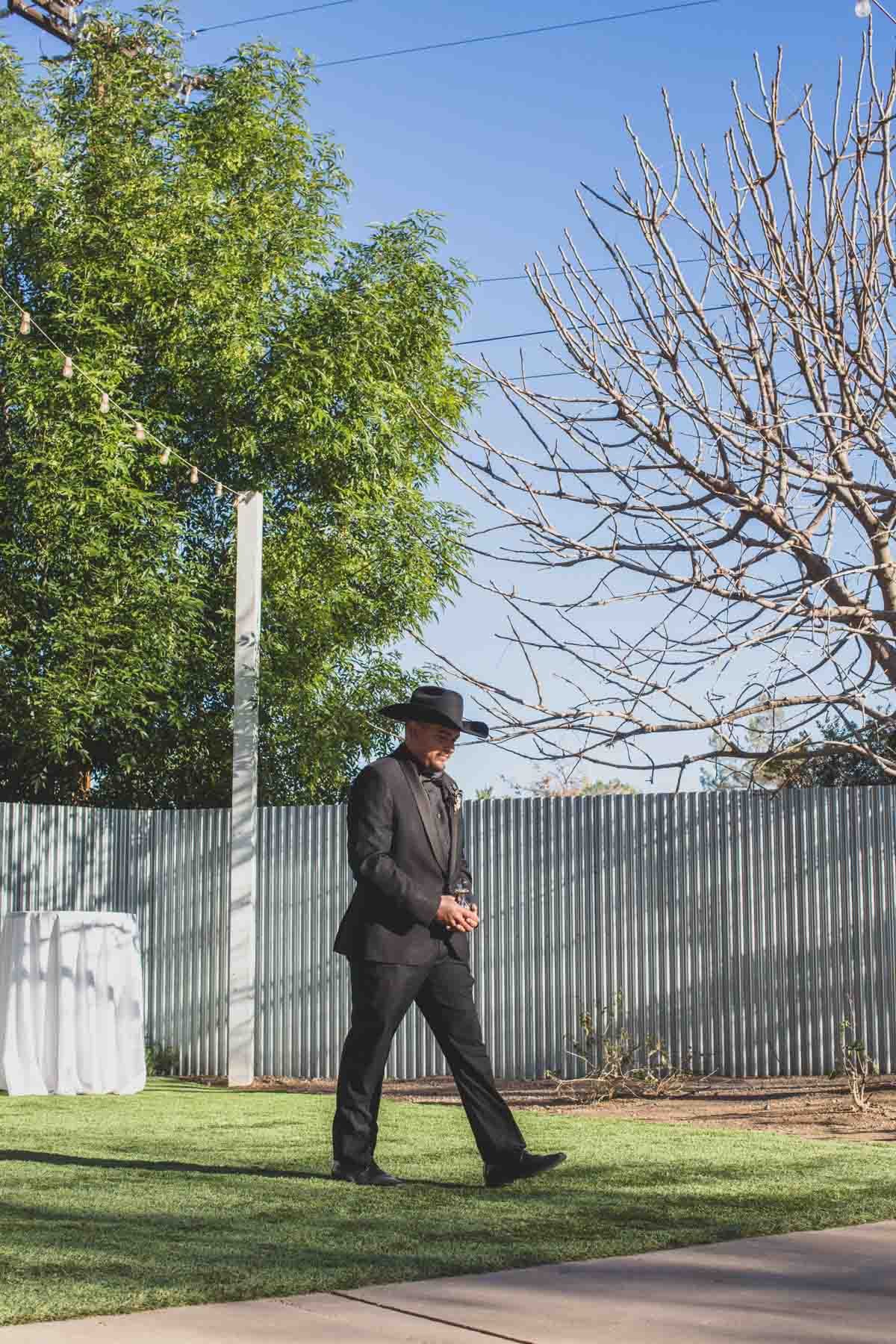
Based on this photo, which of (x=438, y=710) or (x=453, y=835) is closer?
(x=438, y=710)

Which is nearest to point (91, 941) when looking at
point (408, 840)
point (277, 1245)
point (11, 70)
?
point (408, 840)

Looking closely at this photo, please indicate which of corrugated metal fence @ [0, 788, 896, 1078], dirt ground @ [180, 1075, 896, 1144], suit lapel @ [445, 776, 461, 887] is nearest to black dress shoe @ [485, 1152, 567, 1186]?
suit lapel @ [445, 776, 461, 887]

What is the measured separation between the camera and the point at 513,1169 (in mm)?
6520

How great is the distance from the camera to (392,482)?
2017 centimetres

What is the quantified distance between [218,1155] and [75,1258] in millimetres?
2805

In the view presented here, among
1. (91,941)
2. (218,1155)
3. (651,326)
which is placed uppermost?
(651,326)

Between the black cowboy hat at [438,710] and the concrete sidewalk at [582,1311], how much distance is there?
2.41 m

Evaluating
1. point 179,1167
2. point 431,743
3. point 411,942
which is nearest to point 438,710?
point 431,743

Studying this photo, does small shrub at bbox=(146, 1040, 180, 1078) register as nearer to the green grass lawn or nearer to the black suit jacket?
the green grass lawn

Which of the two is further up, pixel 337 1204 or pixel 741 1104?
pixel 337 1204

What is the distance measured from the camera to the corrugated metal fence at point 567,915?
38.7 feet

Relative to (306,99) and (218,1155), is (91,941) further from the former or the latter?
(306,99)

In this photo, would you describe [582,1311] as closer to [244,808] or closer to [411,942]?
[411,942]

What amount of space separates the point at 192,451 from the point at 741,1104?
11.1 m
